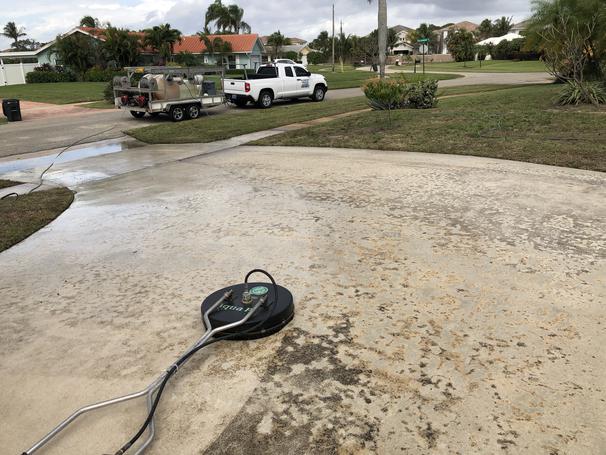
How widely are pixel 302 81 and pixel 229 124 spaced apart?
7042mm

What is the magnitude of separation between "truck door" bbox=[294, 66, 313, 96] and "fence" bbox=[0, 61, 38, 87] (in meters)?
39.0

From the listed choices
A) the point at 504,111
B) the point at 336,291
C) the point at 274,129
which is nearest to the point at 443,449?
the point at 336,291

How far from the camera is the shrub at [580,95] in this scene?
1437cm

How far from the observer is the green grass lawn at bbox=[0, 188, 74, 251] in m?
Answer: 5.60

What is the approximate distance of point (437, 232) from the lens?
506 cm

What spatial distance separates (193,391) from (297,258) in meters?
1.98

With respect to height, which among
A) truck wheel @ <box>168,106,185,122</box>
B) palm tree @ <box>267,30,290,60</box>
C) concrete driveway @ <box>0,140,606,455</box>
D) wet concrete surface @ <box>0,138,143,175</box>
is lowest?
concrete driveway @ <box>0,140,606,455</box>

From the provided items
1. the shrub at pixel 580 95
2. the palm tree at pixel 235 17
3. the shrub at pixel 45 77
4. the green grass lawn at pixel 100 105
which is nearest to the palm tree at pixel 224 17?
the palm tree at pixel 235 17

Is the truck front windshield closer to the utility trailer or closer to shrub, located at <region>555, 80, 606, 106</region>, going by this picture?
the utility trailer

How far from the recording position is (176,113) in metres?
16.7

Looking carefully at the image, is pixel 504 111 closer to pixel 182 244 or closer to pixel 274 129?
pixel 274 129

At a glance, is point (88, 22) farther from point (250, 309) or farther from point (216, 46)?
point (250, 309)

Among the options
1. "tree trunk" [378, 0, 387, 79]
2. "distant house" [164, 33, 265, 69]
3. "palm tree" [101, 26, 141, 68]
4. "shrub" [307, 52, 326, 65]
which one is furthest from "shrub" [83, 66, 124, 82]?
"shrub" [307, 52, 326, 65]

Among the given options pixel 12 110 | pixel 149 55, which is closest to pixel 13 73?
Result: pixel 149 55
